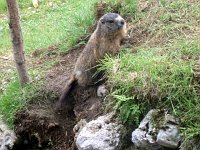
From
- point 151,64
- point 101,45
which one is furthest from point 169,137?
point 101,45

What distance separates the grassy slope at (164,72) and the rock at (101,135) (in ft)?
0.53

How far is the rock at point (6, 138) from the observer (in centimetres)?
527

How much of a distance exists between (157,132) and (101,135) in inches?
23.3

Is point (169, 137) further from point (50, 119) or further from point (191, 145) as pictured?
point (50, 119)

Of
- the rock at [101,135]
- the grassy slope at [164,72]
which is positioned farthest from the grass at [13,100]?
the rock at [101,135]

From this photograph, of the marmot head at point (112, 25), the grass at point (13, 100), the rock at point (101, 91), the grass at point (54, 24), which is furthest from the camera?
the grass at point (54, 24)

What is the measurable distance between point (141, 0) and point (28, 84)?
1.79 meters

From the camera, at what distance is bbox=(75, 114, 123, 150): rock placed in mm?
4258

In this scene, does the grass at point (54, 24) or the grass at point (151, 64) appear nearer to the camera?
the grass at point (151, 64)

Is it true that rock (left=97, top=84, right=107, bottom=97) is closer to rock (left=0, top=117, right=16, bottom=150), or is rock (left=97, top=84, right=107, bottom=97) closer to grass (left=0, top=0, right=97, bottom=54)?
rock (left=0, top=117, right=16, bottom=150)

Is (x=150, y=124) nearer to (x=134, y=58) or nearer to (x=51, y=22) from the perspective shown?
(x=134, y=58)

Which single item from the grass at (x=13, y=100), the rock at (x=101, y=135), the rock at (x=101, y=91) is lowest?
the grass at (x=13, y=100)

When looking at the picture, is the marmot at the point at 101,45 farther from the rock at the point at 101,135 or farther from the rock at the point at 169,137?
the rock at the point at 169,137

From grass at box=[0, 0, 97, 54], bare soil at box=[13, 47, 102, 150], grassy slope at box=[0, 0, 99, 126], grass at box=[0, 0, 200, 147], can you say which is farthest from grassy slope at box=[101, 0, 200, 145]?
grass at box=[0, 0, 97, 54]
